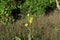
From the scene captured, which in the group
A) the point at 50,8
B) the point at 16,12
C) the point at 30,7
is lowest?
the point at 16,12

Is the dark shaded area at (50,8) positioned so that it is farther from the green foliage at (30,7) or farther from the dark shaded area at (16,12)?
the dark shaded area at (16,12)

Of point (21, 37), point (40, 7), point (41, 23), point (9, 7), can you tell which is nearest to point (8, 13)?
point (9, 7)

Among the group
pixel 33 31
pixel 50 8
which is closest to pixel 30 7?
pixel 50 8

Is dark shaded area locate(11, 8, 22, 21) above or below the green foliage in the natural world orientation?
below

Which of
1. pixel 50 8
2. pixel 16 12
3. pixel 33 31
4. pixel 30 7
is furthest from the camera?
pixel 16 12

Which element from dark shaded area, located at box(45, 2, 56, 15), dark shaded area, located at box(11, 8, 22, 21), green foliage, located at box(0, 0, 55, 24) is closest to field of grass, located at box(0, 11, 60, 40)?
green foliage, located at box(0, 0, 55, 24)

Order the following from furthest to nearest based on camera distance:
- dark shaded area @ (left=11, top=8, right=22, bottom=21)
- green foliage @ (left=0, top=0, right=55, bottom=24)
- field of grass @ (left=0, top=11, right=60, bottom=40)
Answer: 1. dark shaded area @ (left=11, top=8, right=22, bottom=21)
2. green foliage @ (left=0, top=0, right=55, bottom=24)
3. field of grass @ (left=0, top=11, right=60, bottom=40)

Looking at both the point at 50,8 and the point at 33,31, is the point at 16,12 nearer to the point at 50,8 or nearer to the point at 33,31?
the point at 50,8

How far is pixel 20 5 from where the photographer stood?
12.1 metres

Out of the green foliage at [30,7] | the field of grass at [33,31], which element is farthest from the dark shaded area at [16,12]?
the field of grass at [33,31]

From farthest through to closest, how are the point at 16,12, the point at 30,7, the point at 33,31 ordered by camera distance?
the point at 16,12 → the point at 30,7 → the point at 33,31

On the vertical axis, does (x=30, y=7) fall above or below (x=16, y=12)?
above

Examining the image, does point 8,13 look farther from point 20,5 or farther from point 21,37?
point 21,37

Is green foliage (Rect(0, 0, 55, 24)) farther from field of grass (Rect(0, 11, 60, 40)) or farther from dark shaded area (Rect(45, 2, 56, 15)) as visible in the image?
field of grass (Rect(0, 11, 60, 40))
